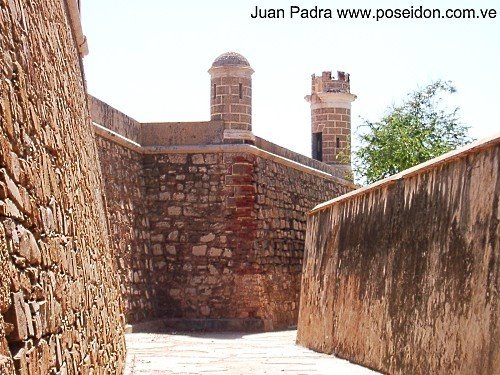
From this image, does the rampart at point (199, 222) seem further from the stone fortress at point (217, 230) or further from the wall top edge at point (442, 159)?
the wall top edge at point (442, 159)

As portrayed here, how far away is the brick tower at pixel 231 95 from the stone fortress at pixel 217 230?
0.03m

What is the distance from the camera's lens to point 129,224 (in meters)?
17.9

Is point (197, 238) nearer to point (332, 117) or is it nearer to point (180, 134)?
point (180, 134)

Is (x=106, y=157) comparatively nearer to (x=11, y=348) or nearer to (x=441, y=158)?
(x=441, y=158)

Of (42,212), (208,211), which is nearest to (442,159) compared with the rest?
(42,212)

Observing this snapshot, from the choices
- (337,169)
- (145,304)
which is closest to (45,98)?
(145,304)

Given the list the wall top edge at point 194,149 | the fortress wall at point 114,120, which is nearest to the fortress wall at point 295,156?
the wall top edge at point 194,149

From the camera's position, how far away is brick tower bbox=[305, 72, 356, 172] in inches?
1030

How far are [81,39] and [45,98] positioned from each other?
5.03m

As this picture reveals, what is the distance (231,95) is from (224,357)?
26.2 feet

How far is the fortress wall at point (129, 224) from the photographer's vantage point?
1673cm

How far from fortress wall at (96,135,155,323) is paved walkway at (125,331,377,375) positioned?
1128 mm

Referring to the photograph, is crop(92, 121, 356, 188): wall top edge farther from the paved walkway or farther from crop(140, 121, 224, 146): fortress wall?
the paved walkway

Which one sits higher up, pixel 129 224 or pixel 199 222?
pixel 199 222
